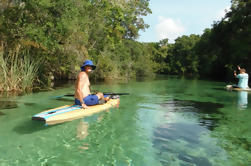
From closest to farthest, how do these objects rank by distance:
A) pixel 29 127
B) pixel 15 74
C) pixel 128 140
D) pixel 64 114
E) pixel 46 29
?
pixel 128 140
pixel 29 127
pixel 64 114
pixel 15 74
pixel 46 29

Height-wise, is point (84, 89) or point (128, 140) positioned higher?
point (84, 89)

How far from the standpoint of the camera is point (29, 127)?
21.7 ft

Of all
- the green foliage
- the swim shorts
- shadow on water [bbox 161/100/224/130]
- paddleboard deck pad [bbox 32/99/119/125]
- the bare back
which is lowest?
shadow on water [bbox 161/100/224/130]

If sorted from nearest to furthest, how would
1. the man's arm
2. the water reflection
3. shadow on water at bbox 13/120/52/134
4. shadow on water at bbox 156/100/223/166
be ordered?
1. shadow on water at bbox 156/100/223/166
2. shadow on water at bbox 13/120/52/134
3. the man's arm
4. the water reflection

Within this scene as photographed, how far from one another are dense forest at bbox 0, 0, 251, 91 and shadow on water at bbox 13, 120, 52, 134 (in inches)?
225

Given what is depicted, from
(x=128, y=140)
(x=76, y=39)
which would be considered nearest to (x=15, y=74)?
(x=76, y=39)

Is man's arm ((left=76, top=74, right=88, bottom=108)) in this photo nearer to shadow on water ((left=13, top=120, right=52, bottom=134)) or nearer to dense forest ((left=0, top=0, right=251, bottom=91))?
shadow on water ((left=13, top=120, right=52, bottom=134))

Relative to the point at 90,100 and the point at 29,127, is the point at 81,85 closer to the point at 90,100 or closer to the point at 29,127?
the point at 90,100

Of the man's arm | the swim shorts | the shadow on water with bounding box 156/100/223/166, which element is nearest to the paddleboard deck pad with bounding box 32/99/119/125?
the swim shorts

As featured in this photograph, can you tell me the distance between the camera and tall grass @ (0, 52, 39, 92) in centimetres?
1161

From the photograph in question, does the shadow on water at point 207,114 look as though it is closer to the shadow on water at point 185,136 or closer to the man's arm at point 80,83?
the shadow on water at point 185,136

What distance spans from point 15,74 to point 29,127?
6.39m

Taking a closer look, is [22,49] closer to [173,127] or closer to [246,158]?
[173,127]

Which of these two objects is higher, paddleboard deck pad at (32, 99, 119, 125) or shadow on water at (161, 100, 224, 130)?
paddleboard deck pad at (32, 99, 119, 125)
